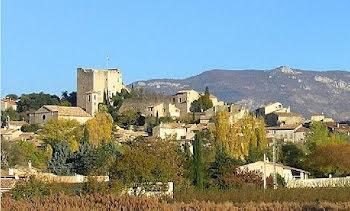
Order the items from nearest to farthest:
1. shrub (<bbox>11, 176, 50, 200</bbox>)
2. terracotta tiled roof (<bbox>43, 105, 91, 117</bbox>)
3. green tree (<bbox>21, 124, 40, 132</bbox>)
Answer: shrub (<bbox>11, 176, 50, 200</bbox>) → green tree (<bbox>21, 124, 40, 132</bbox>) → terracotta tiled roof (<bbox>43, 105, 91, 117</bbox>)

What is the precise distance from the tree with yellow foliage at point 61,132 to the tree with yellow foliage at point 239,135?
41.2ft

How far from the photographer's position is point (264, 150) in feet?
200

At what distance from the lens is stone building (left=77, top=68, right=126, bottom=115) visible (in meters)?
98.3

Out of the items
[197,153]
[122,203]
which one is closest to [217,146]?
[197,153]

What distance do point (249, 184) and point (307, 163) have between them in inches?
629

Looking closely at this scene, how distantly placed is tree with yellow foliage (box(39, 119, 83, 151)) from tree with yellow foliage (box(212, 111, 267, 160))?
1256cm

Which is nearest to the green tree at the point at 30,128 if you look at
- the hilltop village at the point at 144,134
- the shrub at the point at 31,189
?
the hilltop village at the point at 144,134

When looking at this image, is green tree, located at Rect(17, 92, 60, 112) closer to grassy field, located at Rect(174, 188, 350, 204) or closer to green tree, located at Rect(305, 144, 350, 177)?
green tree, located at Rect(305, 144, 350, 177)

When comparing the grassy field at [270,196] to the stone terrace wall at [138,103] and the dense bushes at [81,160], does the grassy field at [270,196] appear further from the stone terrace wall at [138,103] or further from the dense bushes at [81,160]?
the stone terrace wall at [138,103]

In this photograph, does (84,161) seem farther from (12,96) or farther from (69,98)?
(12,96)

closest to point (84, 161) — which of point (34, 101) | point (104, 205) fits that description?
point (104, 205)

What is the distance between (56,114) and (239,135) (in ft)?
95.7

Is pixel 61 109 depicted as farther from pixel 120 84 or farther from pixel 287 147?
pixel 287 147

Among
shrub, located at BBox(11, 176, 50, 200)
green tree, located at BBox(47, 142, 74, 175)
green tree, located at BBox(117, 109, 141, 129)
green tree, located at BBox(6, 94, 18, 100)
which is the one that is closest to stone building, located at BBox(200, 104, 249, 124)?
green tree, located at BBox(117, 109, 141, 129)
